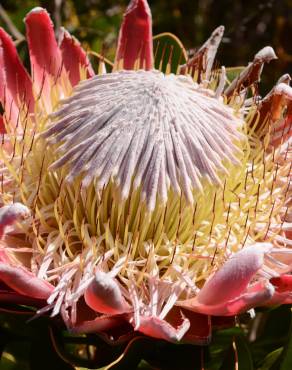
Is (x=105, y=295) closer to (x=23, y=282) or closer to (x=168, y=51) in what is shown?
(x=23, y=282)

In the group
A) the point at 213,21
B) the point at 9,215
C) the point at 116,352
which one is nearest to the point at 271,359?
the point at 116,352

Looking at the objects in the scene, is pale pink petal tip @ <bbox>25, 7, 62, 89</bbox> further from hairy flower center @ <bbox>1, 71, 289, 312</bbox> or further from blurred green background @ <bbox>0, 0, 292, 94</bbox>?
blurred green background @ <bbox>0, 0, 292, 94</bbox>

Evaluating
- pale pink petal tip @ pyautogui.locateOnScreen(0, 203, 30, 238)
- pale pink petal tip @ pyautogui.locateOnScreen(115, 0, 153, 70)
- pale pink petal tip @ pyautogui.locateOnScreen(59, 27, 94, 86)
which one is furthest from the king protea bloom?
pale pink petal tip @ pyautogui.locateOnScreen(115, 0, 153, 70)

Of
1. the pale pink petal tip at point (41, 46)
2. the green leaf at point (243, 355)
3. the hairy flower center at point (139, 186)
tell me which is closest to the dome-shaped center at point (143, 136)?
the hairy flower center at point (139, 186)

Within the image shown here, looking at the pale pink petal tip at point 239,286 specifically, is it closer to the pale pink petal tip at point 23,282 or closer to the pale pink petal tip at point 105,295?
the pale pink petal tip at point 105,295

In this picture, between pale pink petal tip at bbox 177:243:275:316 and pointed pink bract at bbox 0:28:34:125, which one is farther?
pointed pink bract at bbox 0:28:34:125

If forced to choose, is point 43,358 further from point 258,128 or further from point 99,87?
point 258,128
